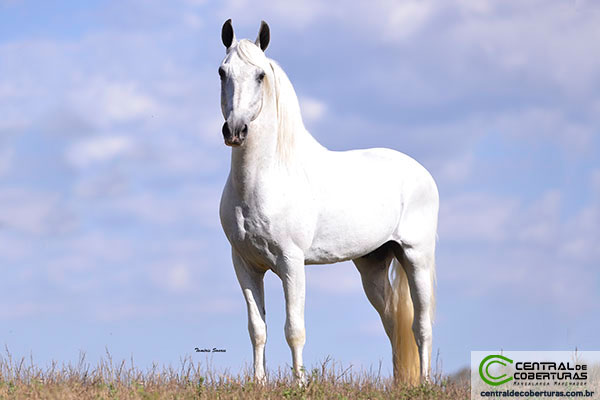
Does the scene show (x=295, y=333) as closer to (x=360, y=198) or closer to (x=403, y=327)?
(x=360, y=198)

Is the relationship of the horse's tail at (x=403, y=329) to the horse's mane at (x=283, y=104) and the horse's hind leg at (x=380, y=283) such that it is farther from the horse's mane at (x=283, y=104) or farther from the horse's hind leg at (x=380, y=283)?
the horse's mane at (x=283, y=104)

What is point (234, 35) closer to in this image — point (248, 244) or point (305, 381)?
point (248, 244)

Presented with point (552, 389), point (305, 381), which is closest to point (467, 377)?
point (552, 389)

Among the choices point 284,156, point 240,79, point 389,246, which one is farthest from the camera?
point 389,246

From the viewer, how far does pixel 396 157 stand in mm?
9062

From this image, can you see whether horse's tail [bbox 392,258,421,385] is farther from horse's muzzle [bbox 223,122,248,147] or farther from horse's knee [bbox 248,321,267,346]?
horse's muzzle [bbox 223,122,248,147]

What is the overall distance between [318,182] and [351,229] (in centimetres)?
60

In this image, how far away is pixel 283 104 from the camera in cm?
738

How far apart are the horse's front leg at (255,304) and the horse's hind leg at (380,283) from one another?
188 centimetres

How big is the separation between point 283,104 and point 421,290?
2810 mm

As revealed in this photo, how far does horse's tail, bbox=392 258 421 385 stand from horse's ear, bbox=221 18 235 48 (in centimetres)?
322

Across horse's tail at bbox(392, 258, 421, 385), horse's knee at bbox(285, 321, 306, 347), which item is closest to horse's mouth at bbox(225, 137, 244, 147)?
horse's knee at bbox(285, 321, 306, 347)

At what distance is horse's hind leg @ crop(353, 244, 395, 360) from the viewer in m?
9.08

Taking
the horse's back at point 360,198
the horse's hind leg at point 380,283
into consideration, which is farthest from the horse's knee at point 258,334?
the horse's hind leg at point 380,283
